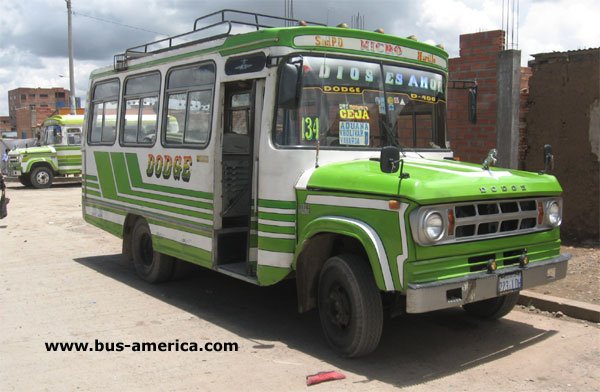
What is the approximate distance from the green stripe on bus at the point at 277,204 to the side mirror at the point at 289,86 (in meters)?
0.85

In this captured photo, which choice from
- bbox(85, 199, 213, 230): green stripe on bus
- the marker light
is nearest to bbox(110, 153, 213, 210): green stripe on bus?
bbox(85, 199, 213, 230): green stripe on bus

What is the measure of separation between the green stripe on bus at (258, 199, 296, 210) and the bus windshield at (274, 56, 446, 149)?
1.73 ft

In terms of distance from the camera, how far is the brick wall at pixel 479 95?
9.09 meters

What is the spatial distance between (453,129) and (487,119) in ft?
2.10

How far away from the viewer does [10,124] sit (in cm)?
8544

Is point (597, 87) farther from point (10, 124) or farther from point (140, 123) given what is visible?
point (10, 124)

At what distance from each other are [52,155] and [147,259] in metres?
16.8

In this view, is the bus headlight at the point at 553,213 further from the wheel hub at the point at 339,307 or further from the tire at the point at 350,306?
the wheel hub at the point at 339,307

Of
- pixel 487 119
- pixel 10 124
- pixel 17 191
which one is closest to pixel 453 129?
pixel 487 119

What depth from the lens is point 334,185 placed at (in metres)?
5.03

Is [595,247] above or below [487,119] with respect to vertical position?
below

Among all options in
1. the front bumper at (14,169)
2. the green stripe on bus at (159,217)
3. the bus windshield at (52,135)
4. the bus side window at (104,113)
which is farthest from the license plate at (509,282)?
the front bumper at (14,169)

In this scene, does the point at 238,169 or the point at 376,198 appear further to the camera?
the point at 238,169

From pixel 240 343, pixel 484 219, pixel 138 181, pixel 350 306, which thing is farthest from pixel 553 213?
pixel 138 181
